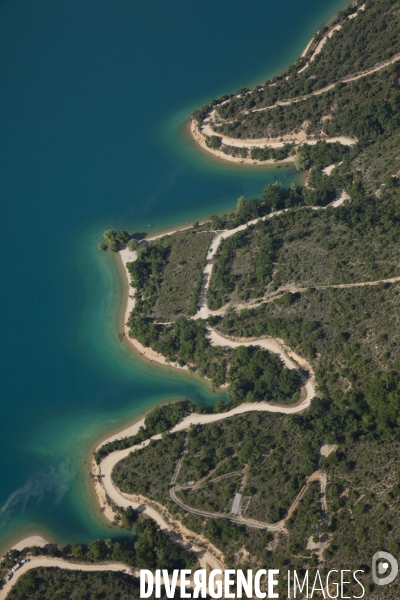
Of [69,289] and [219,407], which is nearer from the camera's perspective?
[219,407]

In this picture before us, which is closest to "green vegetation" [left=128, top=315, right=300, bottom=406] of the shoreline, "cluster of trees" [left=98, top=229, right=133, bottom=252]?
"cluster of trees" [left=98, top=229, right=133, bottom=252]

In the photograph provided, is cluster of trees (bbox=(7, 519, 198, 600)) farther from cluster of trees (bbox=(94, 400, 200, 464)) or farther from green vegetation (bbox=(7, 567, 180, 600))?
cluster of trees (bbox=(94, 400, 200, 464))

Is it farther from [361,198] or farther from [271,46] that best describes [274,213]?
[271,46]

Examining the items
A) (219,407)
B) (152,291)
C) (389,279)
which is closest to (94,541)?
(219,407)

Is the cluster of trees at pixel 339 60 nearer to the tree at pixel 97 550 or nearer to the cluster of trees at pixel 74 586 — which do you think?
the tree at pixel 97 550

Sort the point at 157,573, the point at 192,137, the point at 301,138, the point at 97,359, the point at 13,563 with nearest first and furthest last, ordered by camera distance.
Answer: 1. the point at 157,573
2. the point at 13,563
3. the point at 97,359
4. the point at 301,138
5. the point at 192,137

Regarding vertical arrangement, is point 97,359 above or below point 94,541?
above

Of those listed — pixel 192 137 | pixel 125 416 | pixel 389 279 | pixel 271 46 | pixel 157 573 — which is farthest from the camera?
pixel 271 46
